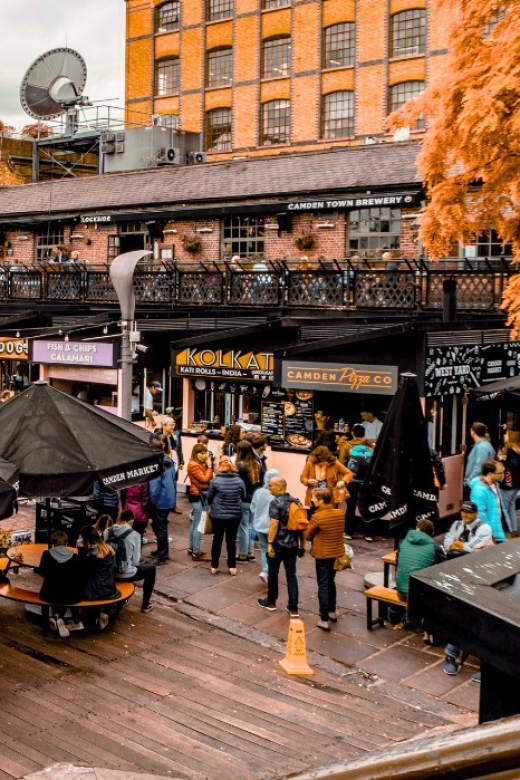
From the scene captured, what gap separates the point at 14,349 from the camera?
835 inches

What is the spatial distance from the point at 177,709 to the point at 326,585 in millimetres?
2810

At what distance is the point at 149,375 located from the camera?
20.7 metres

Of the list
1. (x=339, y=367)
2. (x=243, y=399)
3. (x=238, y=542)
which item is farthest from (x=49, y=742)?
(x=243, y=399)

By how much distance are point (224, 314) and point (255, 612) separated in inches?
446

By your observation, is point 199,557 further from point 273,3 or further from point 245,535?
point 273,3

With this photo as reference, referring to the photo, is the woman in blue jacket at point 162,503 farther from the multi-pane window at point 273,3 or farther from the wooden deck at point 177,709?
the multi-pane window at point 273,3

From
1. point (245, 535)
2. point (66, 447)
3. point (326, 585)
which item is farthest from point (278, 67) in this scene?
point (326, 585)

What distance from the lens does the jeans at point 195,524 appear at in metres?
12.9

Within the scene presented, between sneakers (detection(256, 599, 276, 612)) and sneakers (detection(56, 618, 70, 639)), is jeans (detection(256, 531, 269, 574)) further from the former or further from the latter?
sneakers (detection(56, 618, 70, 639))

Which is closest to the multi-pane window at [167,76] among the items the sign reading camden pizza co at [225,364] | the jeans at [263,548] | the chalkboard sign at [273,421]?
the sign reading camden pizza co at [225,364]

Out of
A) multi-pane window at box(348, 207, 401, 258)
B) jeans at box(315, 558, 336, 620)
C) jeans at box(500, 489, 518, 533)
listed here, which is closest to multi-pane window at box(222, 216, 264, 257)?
multi-pane window at box(348, 207, 401, 258)

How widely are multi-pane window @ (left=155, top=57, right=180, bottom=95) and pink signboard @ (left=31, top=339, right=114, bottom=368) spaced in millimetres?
34810

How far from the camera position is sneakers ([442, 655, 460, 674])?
909cm

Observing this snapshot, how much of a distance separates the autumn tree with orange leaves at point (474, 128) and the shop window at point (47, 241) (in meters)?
18.1
